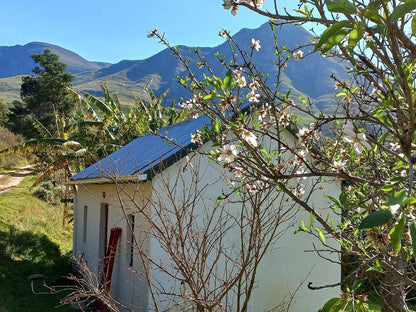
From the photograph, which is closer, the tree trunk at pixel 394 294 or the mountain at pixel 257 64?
the tree trunk at pixel 394 294

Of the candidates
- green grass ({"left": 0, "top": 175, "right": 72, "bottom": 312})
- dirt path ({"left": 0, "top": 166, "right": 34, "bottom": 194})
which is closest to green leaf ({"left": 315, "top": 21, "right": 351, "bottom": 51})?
green grass ({"left": 0, "top": 175, "right": 72, "bottom": 312})

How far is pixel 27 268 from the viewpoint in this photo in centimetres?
1298

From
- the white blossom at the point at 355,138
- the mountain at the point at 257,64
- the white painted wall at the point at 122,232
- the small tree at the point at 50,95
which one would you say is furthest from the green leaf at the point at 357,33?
the mountain at the point at 257,64

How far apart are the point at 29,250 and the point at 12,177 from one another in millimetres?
14947

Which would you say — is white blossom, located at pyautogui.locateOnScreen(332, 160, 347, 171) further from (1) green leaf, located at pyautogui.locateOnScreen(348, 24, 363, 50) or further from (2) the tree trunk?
(1) green leaf, located at pyautogui.locateOnScreen(348, 24, 363, 50)

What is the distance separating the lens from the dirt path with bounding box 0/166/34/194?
79.7ft

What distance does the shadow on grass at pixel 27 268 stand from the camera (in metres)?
9.90

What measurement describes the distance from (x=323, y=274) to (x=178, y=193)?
479 cm

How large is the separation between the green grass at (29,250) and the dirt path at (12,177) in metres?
1.23

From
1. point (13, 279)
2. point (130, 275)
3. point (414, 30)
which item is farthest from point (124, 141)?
point (414, 30)

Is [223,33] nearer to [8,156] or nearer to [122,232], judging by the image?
[122,232]

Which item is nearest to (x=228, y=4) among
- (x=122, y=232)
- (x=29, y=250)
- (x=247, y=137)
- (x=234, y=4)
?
(x=234, y=4)

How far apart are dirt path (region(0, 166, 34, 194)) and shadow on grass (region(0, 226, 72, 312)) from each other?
28.3 feet

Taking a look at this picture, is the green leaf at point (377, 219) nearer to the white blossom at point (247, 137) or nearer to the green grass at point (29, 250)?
the white blossom at point (247, 137)
